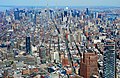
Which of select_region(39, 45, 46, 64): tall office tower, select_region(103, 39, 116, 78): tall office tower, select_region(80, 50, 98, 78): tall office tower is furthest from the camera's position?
select_region(39, 45, 46, 64): tall office tower

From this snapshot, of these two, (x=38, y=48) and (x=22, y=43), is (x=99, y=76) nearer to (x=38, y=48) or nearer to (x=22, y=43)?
(x=38, y=48)

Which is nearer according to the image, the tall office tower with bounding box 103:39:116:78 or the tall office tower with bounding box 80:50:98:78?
the tall office tower with bounding box 103:39:116:78

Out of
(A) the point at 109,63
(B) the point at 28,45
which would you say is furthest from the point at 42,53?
(A) the point at 109,63

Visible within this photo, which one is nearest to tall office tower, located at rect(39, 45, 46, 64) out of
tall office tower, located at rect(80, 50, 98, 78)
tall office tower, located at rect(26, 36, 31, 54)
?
tall office tower, located at rect(26, 36, 31, 54)

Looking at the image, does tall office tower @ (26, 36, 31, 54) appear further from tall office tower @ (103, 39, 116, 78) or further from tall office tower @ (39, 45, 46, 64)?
tall office tower @ (103, 39, 116, 78)

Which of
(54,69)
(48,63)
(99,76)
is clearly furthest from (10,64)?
(99,76)

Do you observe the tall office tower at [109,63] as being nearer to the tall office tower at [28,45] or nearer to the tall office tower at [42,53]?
the tall office tower at [42,53]

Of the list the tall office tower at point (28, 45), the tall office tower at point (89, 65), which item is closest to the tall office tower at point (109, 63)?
the tall office tower at point (89, 65)

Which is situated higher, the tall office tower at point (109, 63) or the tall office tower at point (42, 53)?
the tall office tower at point (109, 63)

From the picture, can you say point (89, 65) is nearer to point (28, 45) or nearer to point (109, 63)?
point (109, 63)

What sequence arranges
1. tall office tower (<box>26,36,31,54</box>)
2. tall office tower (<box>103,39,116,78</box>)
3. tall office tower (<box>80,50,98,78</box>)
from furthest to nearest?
tall office tower (<box>26,36,31,54</box>) < tall office tower (<box>80,50,98,78</box>) < tall office tower (<box>103,39,116,78</box>)
